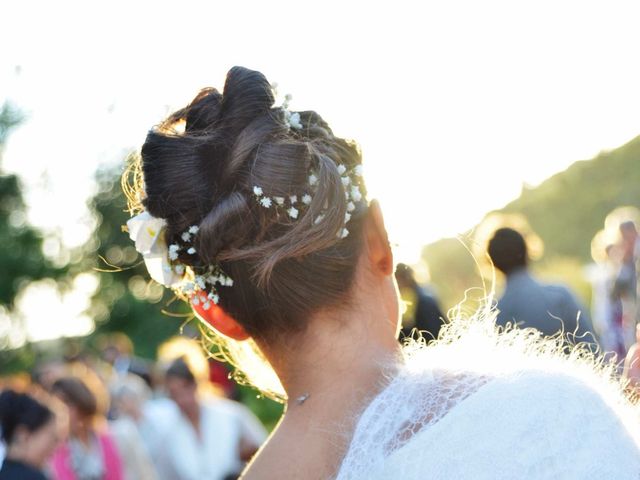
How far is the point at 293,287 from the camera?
5.50 ft

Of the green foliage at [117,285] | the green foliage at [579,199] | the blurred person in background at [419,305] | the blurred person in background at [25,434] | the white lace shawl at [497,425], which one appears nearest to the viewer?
the white lace shawl at [497,425]

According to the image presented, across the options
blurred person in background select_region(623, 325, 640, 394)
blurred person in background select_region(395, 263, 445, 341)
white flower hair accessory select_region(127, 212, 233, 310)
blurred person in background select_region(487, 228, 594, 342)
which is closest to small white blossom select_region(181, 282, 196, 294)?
white flower hair accessory select_region(127, 212, 233, 310)

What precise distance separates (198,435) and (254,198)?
5.23 meters

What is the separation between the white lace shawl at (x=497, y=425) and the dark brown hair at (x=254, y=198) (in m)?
0.24

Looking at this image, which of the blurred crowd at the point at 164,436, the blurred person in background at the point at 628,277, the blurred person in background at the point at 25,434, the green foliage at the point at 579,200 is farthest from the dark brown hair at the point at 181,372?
the green foliage at the point at 579,200

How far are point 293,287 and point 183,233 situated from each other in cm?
31

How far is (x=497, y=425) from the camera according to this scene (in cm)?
148

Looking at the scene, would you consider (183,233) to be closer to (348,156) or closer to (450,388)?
(348,156)

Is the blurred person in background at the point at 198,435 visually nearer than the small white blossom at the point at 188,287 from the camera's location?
No

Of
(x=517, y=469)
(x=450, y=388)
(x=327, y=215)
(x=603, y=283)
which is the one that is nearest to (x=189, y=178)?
(x=327, y=215)

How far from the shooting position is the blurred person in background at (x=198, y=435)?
6.50 m

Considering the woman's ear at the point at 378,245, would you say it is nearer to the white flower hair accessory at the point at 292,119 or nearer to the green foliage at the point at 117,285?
the white flower hair accessory at the point at 292,119

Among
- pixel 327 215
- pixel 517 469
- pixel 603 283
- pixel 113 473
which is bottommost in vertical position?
pixel 113 473

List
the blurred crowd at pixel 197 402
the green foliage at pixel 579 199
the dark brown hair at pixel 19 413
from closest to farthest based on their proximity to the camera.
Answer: the dark brown hair at pixel 19 413 < the blurred crowd at pixel 197 402 < the green foliage at pixel 579 199
